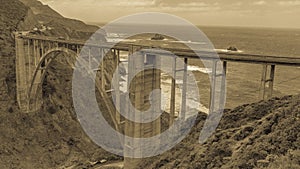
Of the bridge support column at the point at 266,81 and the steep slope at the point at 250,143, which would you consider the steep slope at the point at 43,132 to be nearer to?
the steep slope at the point at 250,143

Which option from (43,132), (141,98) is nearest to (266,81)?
(141,98)

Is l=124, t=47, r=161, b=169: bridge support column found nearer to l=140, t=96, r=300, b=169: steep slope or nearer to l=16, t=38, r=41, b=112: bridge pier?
l=140, t=96, r=300, b=169: steep slope

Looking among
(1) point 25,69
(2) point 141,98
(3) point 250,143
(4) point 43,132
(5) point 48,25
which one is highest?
(5) point 48,25

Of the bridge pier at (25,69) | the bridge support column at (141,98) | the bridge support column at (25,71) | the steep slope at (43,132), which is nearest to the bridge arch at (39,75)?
the bridge support column at (25,71)

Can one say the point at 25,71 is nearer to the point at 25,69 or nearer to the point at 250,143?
the point at 25,69

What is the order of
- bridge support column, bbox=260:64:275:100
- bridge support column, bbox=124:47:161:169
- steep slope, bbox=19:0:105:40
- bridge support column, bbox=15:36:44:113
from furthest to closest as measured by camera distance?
steep slope, bbox=19:0:105:40 → bridge support column, bbox=15:36:44:113 → bridge support column, bbox=124:47:161:169 → bridge support column, bbox=260:64:275:100

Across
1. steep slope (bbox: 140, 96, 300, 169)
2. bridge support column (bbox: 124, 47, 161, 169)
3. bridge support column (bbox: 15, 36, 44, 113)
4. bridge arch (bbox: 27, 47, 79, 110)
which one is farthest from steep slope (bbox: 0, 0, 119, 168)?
steep slope (bbox: 140, 96, 300, 169)

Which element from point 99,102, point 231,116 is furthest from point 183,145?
point 99,102
